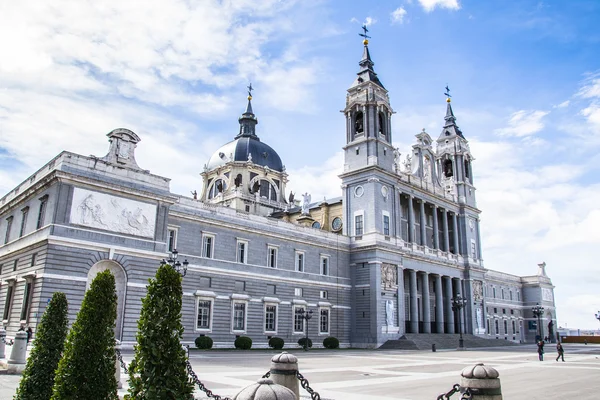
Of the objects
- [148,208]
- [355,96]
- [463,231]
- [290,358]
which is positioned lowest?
[290,358]

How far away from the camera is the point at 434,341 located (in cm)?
5078

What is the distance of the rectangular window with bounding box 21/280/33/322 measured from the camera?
28597mm

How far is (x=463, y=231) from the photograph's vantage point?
210 feet

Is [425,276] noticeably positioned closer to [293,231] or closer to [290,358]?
[293,231]

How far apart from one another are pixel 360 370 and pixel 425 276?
114ft

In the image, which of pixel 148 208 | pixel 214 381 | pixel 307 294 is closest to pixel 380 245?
pixel 307 294

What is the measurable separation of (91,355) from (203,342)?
27.3 m

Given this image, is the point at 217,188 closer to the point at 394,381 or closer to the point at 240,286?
the point at 240,286

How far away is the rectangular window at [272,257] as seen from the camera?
4263cm

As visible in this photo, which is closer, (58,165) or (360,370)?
(360,370)

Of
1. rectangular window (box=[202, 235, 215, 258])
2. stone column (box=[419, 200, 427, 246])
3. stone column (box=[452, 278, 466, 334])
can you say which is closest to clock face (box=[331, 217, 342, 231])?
stone column (box=[419, 200, 427, 246])

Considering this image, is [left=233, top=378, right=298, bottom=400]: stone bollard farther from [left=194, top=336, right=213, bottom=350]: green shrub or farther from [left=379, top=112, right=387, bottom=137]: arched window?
[left=379, top=112, right=387, bottom=137]: arched window

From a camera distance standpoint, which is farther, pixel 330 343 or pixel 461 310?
pixel 461 310

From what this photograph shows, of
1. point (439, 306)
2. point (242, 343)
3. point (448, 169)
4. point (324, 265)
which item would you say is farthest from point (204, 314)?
point (448, 169)
